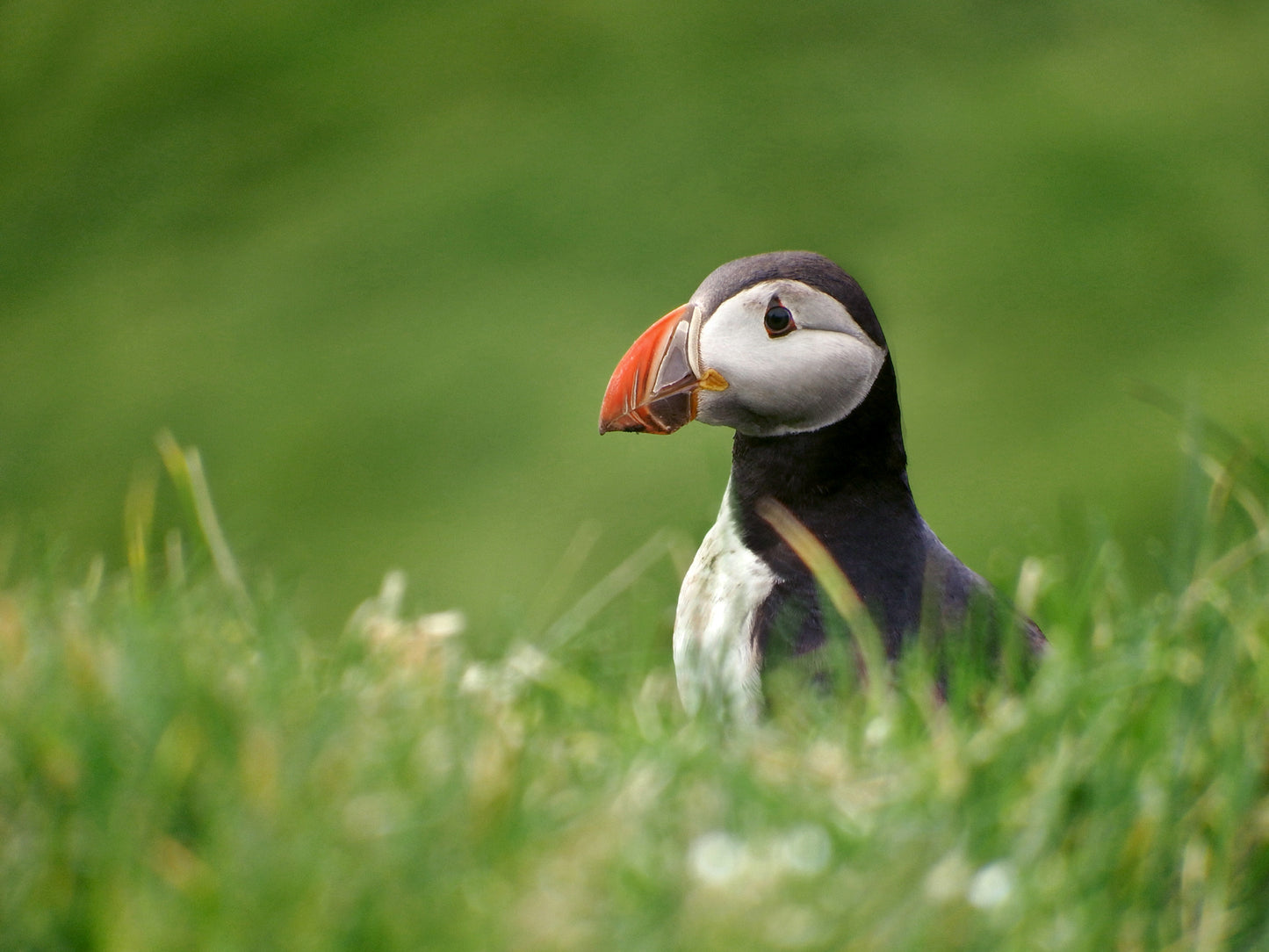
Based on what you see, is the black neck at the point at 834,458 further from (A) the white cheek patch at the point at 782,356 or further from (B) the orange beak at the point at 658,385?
(B) the orange beak at the point at 658,385

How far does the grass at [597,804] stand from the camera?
1.15 metres

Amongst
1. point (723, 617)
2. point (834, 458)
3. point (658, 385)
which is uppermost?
point (658, 385)

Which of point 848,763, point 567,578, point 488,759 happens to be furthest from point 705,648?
point 488,759

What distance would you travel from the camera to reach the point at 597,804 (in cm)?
135

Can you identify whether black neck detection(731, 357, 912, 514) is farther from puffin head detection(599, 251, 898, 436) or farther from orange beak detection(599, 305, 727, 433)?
orange beak detection(599, 305, 727, 433)

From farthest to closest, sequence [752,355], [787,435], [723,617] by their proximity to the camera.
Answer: [787,435] < [752,355] < [723,617]

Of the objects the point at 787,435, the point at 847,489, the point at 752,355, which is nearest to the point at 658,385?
the point at 752,355

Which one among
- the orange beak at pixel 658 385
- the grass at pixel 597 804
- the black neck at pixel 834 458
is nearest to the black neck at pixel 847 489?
the black neck at pixel 834 458

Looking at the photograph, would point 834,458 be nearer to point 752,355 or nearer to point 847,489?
point 847,489

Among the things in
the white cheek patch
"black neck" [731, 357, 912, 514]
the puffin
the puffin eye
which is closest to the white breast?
the puffin

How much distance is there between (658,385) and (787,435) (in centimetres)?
29

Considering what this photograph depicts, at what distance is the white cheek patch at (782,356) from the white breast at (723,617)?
0.79 ft

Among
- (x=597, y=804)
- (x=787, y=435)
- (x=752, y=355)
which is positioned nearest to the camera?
(x=597, y=804)

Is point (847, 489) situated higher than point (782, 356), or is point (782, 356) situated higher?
point (782, 356)
